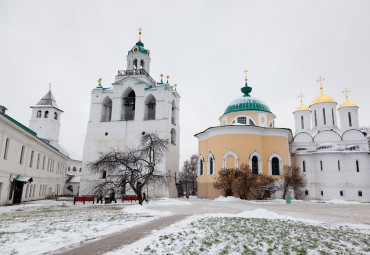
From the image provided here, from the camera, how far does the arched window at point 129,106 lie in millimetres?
40375

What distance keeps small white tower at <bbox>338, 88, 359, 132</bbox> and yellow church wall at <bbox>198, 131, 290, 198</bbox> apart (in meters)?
12.0

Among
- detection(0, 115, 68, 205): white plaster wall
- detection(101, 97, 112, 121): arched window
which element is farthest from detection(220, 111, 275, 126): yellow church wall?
detection(0, 115, 68, 205): white plaster wall

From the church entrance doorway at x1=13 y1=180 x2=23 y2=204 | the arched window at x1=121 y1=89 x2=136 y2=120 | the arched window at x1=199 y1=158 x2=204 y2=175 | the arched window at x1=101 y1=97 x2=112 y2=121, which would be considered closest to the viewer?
the church entrance doorway at x1=13 y1=180 x2=23 y2=204

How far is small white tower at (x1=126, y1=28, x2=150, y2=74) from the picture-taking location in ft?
137

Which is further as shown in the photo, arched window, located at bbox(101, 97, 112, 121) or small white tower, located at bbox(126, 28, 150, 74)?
small white tower, located at bbox(126, 28, 150, 74)

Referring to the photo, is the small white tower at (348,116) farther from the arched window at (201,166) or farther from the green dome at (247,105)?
the arched window at (201,166)

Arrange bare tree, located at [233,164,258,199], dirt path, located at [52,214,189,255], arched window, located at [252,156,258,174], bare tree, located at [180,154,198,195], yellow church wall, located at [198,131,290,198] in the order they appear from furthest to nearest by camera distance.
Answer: bare tree, located at [180,154,198,195]
arched window, located at [252,156,258,174]
yellow church wall, located at [198,131,290,198]
bare tree, located at [233,164,258,199]
dirt path, located at [52,214,189,255]

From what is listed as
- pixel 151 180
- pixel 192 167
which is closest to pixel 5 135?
pixel 151 180

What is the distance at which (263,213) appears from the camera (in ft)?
42.6

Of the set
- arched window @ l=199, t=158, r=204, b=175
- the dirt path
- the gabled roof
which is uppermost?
the gabled roof

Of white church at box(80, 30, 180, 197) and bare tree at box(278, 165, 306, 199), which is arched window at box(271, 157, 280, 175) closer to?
bare tree at box(278, 165, 306, 199)

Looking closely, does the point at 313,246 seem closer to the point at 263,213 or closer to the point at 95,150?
the point at 263,213

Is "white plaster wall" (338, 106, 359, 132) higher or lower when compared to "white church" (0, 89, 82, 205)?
higher

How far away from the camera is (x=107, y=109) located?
41.5 meters
